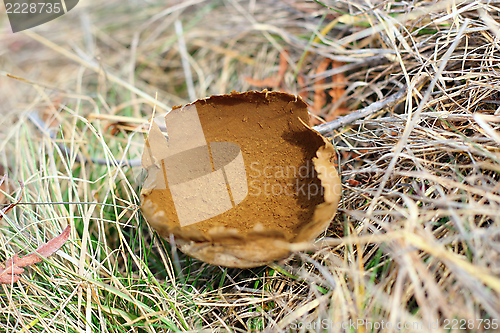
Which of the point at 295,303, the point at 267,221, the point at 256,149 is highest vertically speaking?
the point at 256,149

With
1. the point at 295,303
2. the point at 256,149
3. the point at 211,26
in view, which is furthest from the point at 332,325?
the point at 211,26

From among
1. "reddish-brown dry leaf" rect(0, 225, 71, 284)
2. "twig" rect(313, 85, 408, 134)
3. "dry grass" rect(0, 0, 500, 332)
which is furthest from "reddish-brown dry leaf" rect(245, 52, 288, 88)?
"reddish-brown dry leaf" rect(0, 225, 71, 284)

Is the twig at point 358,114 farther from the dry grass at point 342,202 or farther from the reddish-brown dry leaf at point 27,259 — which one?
the reddish-brown dry leaf at point 27,259

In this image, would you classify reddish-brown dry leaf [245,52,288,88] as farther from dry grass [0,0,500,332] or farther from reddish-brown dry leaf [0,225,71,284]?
reddish-brown dry leaf [0,225,71,284]

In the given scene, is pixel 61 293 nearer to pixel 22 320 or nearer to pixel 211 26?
pixel 22 320

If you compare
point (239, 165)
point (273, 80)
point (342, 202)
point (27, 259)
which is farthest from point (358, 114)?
point (27, 259)

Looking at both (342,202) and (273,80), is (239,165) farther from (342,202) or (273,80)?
(273,80)
